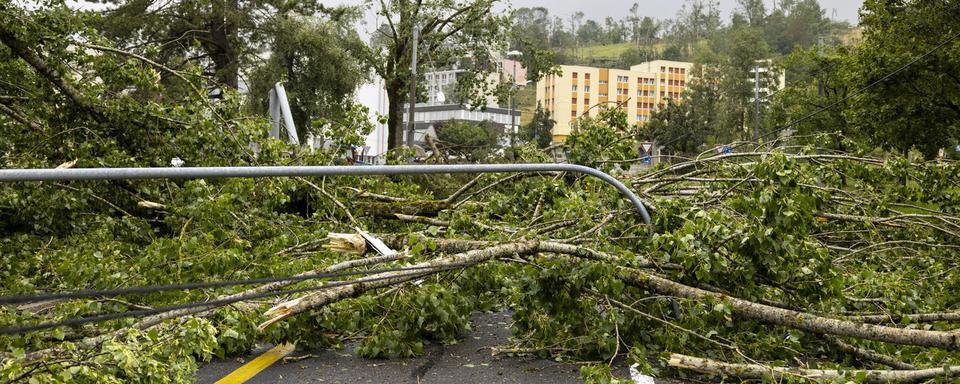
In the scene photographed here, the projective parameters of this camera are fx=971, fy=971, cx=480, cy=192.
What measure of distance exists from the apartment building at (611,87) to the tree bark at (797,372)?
476 ft

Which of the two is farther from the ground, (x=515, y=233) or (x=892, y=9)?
(x=892, y=9)

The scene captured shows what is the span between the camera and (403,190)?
10859mm

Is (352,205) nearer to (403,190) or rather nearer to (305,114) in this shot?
(403,190)

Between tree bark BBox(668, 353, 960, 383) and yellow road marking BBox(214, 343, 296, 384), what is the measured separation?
93.9 inches

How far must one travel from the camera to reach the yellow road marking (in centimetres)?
546

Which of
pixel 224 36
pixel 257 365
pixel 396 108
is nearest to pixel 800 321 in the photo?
pixel 257 365

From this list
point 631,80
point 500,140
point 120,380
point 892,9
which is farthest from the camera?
point 631,80

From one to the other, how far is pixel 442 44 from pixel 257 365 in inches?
1148

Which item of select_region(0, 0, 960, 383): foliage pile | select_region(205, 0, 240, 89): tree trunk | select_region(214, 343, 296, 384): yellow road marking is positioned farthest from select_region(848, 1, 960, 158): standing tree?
select_region(214, 343, 296, 384): yellow road marking

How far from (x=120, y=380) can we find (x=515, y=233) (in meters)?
3.55

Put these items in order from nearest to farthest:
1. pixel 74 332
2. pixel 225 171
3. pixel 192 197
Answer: pixel 225 171 < pixel 74 332 < pixel 192 197

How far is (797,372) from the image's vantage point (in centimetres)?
502

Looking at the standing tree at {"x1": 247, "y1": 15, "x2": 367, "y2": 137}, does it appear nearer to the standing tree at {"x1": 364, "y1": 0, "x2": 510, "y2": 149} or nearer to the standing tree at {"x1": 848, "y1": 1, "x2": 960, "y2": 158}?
the standing tree at {"x1": 364, "y1": 0, "x2": 510, "y2": 149}

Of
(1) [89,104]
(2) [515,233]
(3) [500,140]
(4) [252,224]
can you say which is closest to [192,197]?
(4) [252,224]
